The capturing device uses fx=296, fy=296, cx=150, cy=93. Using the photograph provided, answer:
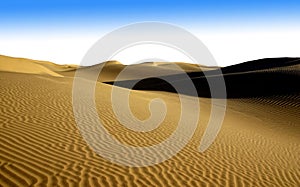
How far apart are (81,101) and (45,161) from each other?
6344 millimetres

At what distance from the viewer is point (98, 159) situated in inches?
276

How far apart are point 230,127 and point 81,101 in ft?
23.1

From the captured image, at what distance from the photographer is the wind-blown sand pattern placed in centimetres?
602

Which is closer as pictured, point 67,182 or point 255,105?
point 67,182

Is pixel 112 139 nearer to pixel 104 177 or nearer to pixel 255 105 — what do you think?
pixel 104 177

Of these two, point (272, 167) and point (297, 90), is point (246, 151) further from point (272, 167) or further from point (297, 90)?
point (297, 90)

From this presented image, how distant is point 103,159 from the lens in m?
7.09

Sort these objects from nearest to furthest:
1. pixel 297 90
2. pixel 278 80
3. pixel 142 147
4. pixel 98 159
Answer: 1. pixel 98 159
2. pixel 142 147
3. pixel 297 90
4. pixel 278 80

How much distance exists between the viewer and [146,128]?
10641 mm

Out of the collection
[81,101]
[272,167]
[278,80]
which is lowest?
[272,167]

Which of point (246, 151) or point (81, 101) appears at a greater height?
point (81, 101)

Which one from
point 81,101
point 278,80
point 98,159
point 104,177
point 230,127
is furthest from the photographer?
Answer: point 278,80

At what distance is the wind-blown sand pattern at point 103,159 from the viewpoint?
602 centimetres

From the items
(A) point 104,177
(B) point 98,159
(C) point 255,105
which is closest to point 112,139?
(B) point 98,159
